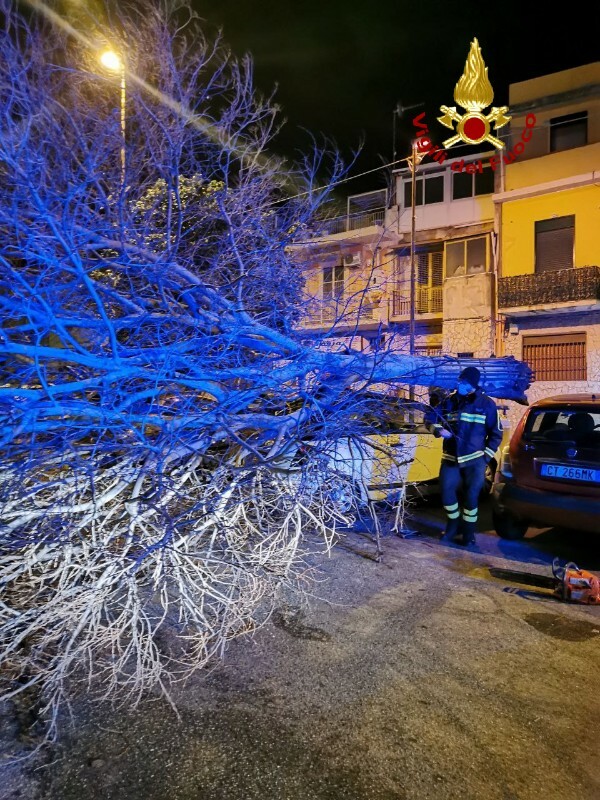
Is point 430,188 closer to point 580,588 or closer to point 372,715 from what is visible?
point 580,588

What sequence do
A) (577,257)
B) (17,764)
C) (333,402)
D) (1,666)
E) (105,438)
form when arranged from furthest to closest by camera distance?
(577,257) < (333,402) < (105,438) < (1,666) < (17,764)

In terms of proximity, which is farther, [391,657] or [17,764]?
[391,657]

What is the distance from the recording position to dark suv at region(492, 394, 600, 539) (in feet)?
16.4

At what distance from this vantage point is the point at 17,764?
2314 mm

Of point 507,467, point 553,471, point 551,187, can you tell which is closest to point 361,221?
point 551,187

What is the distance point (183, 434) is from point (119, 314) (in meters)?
2.11

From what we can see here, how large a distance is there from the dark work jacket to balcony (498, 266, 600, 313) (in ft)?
50.8

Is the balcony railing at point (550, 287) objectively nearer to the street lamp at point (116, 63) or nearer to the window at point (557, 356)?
the window at point (557, 356)

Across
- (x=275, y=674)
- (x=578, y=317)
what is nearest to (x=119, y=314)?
(x=275, y=674)

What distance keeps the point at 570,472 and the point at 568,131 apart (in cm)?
1950

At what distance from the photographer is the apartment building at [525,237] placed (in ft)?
63.5

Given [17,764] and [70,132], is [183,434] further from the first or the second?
[70,132]

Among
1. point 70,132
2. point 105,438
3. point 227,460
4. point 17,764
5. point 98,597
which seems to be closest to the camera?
point 17,764

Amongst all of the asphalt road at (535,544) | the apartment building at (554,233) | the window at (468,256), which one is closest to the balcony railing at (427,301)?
the window at (468,256)
